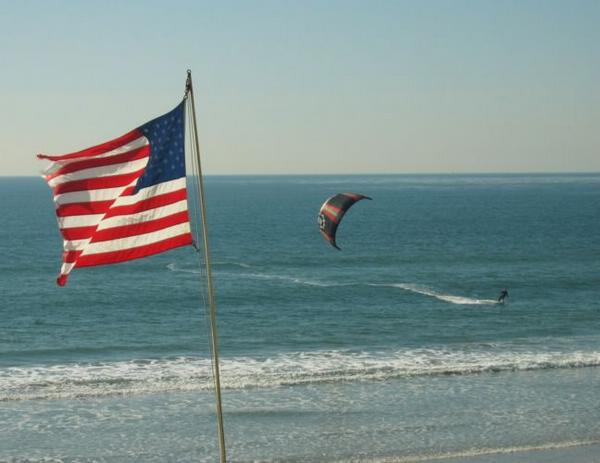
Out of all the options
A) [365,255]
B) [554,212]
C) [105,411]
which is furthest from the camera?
[554,212]

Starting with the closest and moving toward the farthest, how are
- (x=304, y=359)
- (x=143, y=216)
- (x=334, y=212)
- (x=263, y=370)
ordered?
(x=143, y=216) → (x=334, y=212) → (x=263, y=370) → (x=304, y=359)

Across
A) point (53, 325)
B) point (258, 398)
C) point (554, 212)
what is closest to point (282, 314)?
point (53, 325)

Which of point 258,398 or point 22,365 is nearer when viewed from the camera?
point 258,398

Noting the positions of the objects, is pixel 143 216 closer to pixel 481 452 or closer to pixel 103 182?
pixel 103 182

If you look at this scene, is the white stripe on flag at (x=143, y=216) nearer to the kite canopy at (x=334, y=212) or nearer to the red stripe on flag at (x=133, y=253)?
the red stripe on flag at (x=133, y=253)

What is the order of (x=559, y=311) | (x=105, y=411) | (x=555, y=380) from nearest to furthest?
(x=105, y=411) < (x=555, y=380) < (x=559, y=311)

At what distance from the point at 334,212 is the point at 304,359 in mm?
14812

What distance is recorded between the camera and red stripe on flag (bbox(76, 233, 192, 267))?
1314cm

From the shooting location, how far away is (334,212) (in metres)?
21.9

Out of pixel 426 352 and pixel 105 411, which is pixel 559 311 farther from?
pixel 105 411

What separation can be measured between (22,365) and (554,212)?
4729 inches

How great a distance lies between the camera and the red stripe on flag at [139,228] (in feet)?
43.5

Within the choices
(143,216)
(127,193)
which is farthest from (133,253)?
(127,193)

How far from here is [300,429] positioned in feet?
84.4
